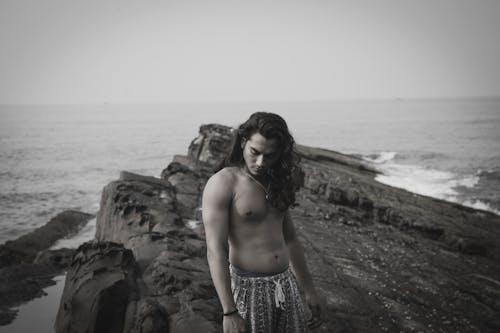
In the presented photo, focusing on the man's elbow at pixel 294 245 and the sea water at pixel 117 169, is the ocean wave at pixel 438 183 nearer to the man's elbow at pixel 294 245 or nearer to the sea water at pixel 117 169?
the sea water at pixel 117 169

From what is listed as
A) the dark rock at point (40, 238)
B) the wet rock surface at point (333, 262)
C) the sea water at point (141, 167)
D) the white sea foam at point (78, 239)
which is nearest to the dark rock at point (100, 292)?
the wet rock surface at point (333, 262)

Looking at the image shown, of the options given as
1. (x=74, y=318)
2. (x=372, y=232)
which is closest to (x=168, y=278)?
(x=74, y=318)

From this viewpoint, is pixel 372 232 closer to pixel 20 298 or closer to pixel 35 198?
pixel 20 298

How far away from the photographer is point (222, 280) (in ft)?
7.98

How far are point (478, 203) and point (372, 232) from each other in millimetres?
10747

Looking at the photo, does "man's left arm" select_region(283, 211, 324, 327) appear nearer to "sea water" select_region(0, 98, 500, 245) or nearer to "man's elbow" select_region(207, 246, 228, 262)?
"man's elbow" select_region(207, 246, 228, 262)

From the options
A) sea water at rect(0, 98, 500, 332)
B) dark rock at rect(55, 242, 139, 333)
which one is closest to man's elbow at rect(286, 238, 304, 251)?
dark rock at rect(55, 242, 139, 333)

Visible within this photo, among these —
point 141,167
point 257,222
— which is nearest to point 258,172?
point 257,222

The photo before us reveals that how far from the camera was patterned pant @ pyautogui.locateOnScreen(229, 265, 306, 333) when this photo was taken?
104 inches

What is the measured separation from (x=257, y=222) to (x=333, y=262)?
4747mm

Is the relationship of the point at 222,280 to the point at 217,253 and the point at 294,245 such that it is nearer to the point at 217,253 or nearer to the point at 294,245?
the point at 217,253

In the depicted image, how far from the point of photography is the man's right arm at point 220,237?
2.41m

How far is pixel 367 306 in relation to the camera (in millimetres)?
5418

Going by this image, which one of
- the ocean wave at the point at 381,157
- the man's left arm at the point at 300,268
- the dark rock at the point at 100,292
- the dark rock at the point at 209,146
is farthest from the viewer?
the ocean wave at the point at 381,157
